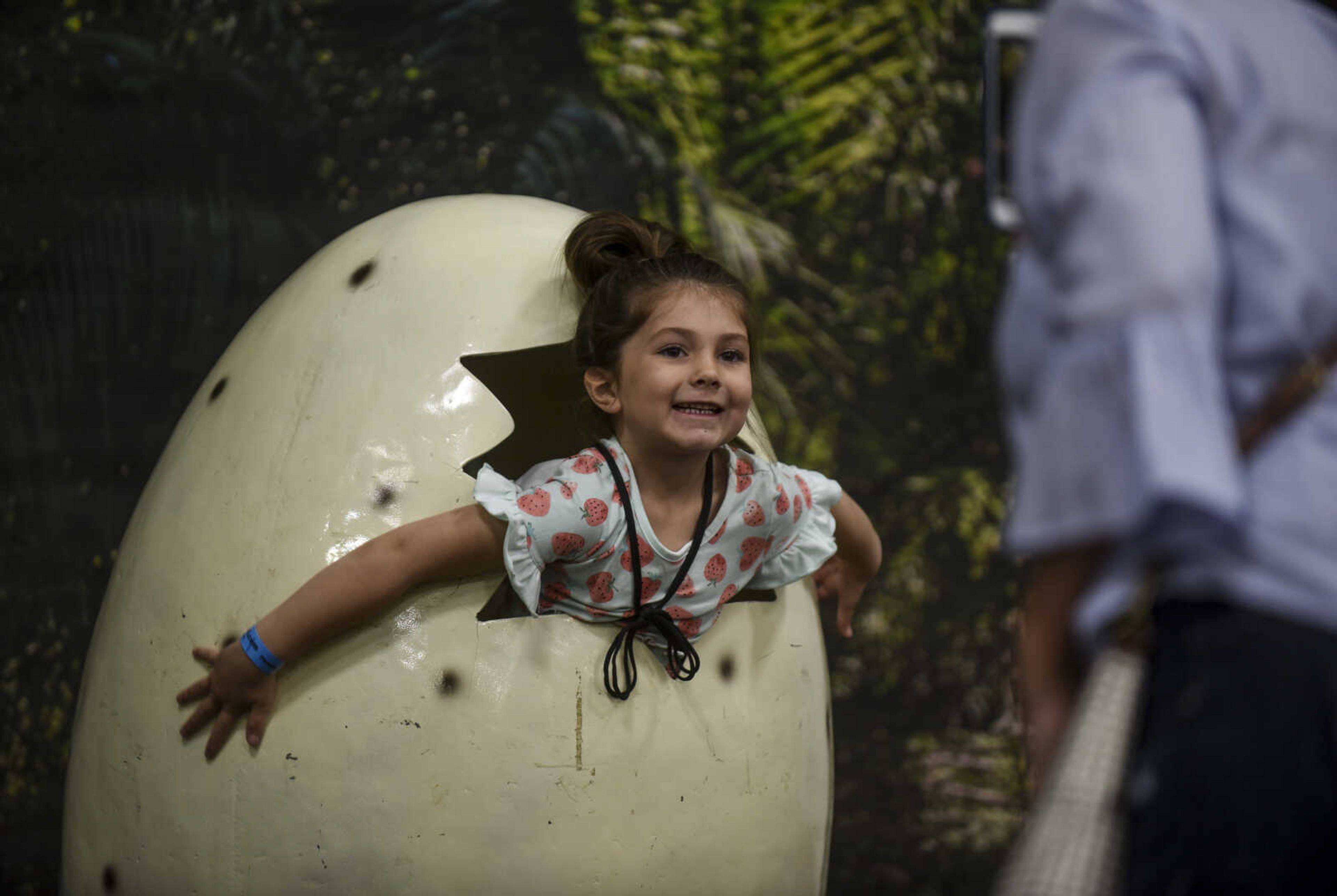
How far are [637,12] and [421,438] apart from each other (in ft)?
3.51

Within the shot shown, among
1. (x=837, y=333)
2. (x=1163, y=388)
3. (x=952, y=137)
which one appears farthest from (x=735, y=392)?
(x=952, y=137)

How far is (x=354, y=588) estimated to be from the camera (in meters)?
1.18

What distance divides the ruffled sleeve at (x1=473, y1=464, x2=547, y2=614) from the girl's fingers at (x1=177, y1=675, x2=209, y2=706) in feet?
0.98

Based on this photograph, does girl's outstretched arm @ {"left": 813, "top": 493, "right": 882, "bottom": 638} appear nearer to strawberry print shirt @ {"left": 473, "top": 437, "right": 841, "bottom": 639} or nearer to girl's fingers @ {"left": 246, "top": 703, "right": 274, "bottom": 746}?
strawberry print shirt @ {"left": 473, "top": 437, "right": 841, "bottom": 639}

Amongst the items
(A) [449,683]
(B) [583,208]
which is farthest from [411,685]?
(B) [583,208]

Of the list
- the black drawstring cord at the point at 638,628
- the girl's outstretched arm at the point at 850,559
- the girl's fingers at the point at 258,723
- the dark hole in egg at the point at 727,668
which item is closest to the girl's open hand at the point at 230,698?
the girl's fingers at the point at 258,723

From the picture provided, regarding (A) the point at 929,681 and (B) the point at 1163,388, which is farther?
(A) the point at 929,681

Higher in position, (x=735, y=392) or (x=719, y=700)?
(x=735, y=392)

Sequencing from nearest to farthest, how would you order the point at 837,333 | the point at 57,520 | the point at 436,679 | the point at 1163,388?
the point at 1163,388
the point at 436,679
the point at 57,520
the point at 837,333

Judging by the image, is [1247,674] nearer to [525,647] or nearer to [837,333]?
[525,647]

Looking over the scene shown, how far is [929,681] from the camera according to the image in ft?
7.41

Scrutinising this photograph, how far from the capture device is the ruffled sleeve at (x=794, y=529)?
132 cm

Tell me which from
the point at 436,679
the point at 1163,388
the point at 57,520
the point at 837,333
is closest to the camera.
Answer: the point at 1163,388

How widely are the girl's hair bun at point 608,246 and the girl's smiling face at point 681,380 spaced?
3.6 inches
